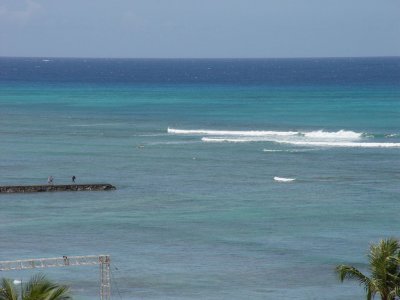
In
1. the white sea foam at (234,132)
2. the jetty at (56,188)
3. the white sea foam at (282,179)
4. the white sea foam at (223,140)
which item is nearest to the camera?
the jetty at (56,188)

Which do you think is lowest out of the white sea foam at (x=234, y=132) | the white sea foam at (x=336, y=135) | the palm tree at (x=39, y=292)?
the palm tree at (x=39, y=292)

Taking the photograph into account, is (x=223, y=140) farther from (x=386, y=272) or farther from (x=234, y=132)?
(x=386, y=272)

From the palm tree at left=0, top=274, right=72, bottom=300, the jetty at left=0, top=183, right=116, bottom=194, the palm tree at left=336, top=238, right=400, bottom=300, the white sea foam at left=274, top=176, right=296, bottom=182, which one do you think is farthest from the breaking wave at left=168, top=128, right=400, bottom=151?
the palm tree at left=0, top=274, right=72, bottom=300

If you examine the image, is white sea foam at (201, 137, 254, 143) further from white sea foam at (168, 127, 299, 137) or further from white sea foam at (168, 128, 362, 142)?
white sea foam at (168, 127, 299, 137)

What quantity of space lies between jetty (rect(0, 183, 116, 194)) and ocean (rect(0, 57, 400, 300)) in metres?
1.10

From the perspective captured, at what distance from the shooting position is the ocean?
4332cm

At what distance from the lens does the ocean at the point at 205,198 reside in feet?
142

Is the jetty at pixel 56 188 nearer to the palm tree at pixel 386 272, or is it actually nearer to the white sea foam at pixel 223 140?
the white sea foam at pixel 223 140

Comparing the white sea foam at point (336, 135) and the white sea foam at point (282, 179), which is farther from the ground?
the white sea foam at point (336, 135)

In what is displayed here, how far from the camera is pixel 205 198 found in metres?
59.9

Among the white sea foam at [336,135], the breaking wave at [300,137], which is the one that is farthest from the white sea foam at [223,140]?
the white sea foam at [336,135]

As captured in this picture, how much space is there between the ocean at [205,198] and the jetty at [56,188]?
3.60 ft

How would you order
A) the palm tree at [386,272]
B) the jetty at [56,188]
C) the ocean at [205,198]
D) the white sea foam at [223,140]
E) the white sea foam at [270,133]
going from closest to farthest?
1. the palm tree at [386,272]
2. the ocean at [205,198]
3. the jetty at [56,188]
4. the white sea foam at [223,140]
5. the white sea foam at [270,133]

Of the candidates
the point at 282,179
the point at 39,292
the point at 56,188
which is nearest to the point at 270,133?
the point at 282,179
